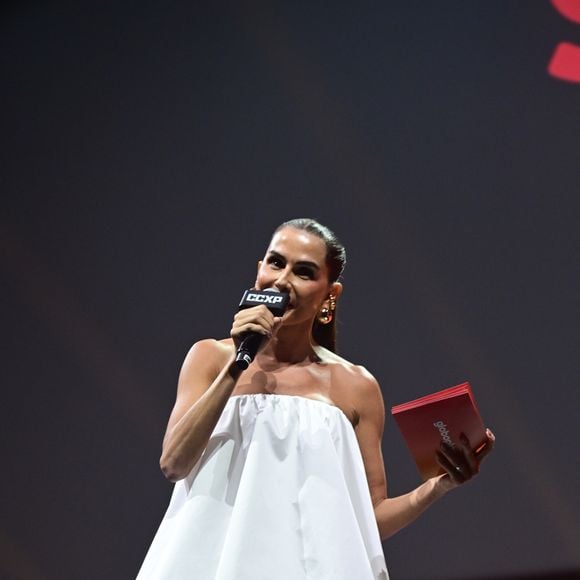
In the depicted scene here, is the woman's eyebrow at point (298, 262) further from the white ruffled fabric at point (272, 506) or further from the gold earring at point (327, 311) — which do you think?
the white ruffled fabric at point (272, 506)

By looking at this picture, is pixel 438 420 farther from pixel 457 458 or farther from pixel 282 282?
pixel 282 282

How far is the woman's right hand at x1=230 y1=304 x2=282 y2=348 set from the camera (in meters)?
1.34

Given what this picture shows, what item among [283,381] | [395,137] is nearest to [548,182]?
[395,137]

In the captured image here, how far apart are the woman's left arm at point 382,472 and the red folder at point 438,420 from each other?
0.07ft

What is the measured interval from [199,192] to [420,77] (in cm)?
78

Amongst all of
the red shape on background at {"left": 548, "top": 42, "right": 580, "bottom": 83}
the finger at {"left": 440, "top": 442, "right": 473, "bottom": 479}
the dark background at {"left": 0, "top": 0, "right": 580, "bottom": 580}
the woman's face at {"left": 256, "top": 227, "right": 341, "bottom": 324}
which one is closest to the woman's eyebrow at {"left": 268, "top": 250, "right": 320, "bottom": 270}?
the woman's face at {"left": 256, "top": 227, "right": 341, "bottom": 324}

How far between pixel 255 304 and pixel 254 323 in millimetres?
76

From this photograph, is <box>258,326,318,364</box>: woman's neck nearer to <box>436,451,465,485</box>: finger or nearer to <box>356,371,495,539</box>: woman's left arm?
<box>356,371,495,539</box>: woman's left arm

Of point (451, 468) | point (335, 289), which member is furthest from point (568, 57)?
point (451, 468)

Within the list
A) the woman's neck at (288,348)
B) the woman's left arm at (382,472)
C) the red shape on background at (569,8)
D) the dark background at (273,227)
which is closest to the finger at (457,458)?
the woman's left arm at (382,472)

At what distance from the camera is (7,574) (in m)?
2.71

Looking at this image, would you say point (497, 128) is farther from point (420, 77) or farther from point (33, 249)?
point (33, 249)

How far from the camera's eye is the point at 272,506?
56.2 inches

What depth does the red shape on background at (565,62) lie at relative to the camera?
8.63 feet
